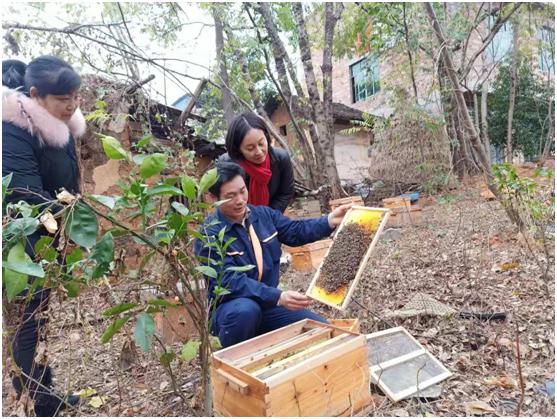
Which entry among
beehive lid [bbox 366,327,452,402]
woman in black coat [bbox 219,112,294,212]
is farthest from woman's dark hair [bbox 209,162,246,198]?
beehive lid [bbox 366,327,452,402]

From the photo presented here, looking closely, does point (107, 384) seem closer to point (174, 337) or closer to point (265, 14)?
point (174, 337)

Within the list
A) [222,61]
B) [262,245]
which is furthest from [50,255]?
[222,61]

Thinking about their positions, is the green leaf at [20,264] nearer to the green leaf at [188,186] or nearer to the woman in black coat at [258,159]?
the green leaf at [188,186]

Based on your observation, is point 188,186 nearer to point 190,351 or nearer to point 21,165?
point 190,351

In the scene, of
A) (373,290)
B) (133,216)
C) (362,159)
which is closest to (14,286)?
(133,216)

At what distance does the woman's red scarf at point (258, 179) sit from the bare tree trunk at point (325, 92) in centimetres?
522

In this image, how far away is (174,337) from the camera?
136 inches

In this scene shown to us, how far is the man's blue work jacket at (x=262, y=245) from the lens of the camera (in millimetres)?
2406

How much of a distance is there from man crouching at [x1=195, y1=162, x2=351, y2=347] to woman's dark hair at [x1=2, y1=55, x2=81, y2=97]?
957 mm

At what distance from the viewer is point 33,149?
2295 millimetres

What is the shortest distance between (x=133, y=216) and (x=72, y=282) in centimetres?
36

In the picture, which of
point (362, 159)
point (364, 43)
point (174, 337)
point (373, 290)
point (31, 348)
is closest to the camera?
point (31, 348)

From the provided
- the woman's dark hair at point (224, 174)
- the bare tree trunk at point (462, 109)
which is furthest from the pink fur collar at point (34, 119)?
the bare tree trunk at point (462, 109)

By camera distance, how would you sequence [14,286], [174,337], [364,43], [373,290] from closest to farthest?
[14,286] < [174,337] < [373,290] < [364,43]
